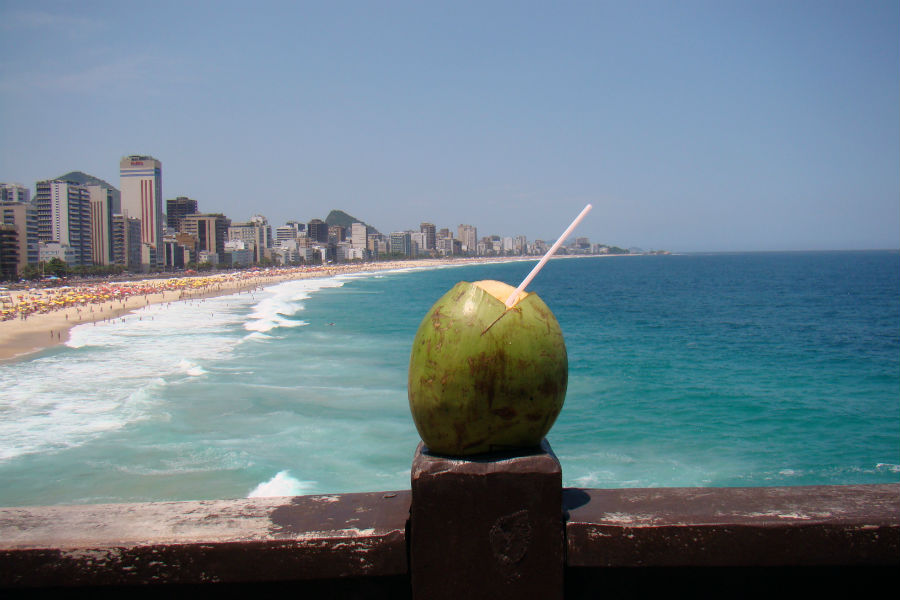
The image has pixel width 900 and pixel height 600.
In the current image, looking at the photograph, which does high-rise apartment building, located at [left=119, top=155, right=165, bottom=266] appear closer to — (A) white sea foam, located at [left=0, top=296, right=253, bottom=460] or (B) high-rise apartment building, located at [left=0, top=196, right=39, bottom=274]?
(B) high-rise apartment building, located at [left=0, top=196, right=39, bottom=274]

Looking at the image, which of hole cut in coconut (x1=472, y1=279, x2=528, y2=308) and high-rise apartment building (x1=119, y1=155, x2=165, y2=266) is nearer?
hole cut in coconut (x1=472, y1=279, x2=528, y2=308)

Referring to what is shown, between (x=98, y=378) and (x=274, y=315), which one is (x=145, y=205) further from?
(x=98, y=378)

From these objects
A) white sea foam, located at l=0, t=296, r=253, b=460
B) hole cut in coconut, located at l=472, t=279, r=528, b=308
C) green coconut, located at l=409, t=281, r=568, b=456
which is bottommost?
white sea foam, located at l=0, t=296, r=253, b=460

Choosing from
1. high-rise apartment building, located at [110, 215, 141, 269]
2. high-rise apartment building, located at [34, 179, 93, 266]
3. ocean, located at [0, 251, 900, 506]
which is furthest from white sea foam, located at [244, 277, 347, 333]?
high-rise apartment building, located at [110, 215, 141, 269]

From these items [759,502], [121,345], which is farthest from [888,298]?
[759,502]

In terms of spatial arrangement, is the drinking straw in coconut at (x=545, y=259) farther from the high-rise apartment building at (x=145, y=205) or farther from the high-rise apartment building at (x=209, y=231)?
the high-rise apartment building at (x=145, y=205)

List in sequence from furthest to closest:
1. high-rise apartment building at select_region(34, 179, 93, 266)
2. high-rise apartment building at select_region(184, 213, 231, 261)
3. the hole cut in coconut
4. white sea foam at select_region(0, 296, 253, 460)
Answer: high-rise apartment building at select_region(184, 213, 231, 261) → high-rise apartment building at select_region(34, 179, 93, 266) → white sea foam at select_region(0, 296, 253, 460) → the hole cut in coconut

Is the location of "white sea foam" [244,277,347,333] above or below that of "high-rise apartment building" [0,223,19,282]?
below
